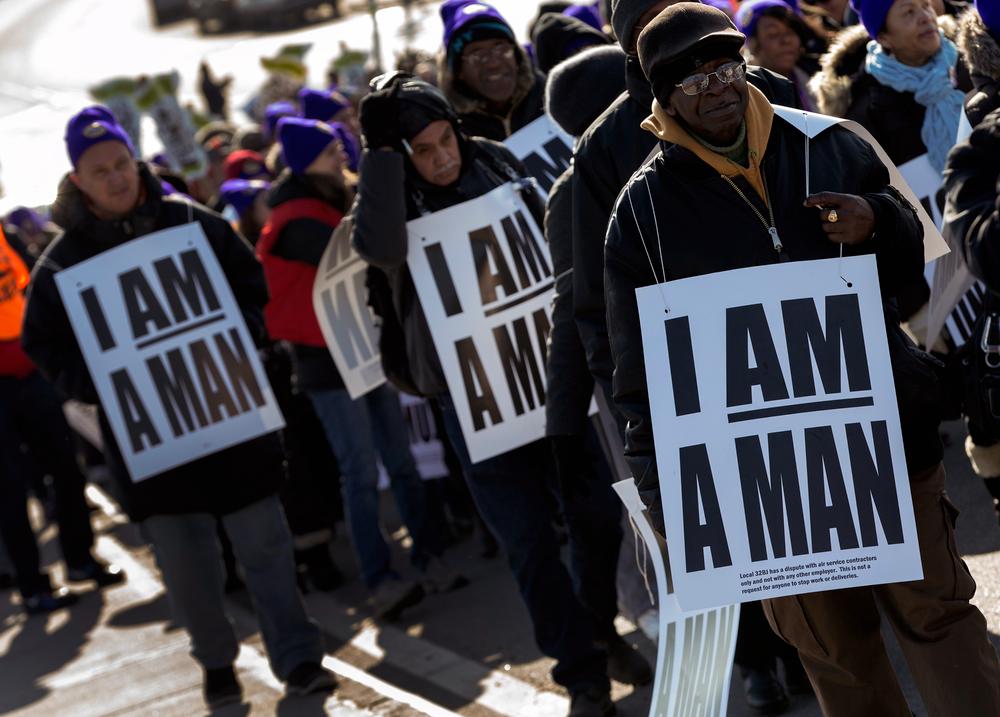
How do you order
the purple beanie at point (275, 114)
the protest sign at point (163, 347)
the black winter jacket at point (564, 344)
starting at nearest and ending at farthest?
the black winter jacket at point (564, 344)
the protest sign at point (163, 347)
the purple beanie at point (275, 114)

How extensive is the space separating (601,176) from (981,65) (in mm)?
977

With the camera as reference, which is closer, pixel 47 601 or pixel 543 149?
pixel 543 149

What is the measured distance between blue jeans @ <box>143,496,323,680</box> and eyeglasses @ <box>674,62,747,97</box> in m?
3.51

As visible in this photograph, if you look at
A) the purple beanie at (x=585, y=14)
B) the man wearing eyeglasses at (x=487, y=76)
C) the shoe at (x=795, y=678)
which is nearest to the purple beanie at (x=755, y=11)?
the purple beanie at (x=585, y=14)

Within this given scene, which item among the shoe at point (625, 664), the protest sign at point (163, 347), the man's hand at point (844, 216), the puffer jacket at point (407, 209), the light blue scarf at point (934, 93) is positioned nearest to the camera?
the man's hand at point (844, 216)

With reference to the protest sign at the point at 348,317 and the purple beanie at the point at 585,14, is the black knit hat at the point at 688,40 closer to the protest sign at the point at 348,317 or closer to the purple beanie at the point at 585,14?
the protest sign at the point at 348,317

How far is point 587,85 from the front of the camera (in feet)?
16.4

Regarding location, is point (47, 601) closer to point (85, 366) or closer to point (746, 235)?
point (85, 366)

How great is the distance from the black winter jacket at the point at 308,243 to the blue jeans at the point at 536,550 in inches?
75.8

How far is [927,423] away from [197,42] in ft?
142

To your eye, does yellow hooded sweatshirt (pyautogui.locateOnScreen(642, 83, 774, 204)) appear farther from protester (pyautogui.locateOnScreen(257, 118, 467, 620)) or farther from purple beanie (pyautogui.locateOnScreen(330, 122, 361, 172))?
purple beanie (pyautogui.locateOnScreen(330, 122, 361, 172))

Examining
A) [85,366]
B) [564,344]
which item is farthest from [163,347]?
[564,344]

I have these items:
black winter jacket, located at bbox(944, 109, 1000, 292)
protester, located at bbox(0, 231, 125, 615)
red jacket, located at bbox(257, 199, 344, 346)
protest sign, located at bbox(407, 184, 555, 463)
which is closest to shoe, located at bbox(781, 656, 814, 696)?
protest sign, located at bbox(407, 184, 555, 463)

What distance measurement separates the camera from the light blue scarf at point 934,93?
576 cm
